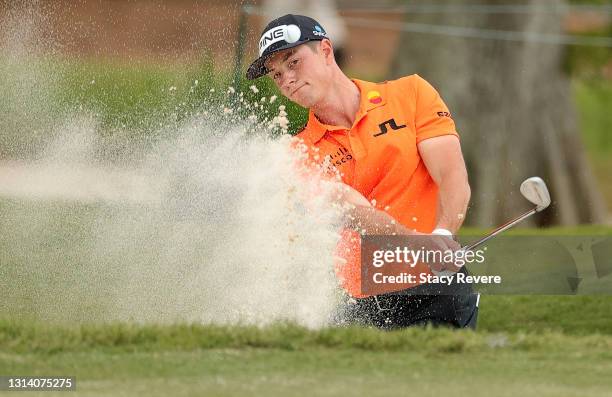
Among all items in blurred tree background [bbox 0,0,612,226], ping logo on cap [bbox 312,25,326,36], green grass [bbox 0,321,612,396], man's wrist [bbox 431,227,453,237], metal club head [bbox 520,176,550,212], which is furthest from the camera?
blurred tree background [bbox 0,0,612,226]

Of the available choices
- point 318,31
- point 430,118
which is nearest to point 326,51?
point 318,31

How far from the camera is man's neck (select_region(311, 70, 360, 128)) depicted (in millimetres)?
5473

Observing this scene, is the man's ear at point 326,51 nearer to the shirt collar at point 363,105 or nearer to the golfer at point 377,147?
the golfer at point 377,147

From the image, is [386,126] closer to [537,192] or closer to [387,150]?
[387,150]

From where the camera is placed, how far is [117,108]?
26.0 ft

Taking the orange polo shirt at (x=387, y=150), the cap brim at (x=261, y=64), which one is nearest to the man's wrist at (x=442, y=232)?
the orange polo shirt at (x=387, y=150)

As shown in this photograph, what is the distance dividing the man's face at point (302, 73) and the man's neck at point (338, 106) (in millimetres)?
53

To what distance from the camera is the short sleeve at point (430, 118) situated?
5426mm

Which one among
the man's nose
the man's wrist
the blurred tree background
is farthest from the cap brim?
the blurred tree background

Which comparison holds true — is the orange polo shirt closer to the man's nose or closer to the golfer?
the golfer

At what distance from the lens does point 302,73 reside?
5.40 meters

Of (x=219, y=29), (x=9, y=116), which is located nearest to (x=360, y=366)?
(x=9, y=116)

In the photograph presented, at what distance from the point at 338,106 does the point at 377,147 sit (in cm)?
25

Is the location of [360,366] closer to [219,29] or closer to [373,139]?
[373,139]
